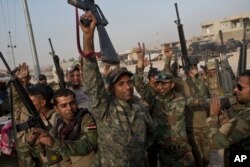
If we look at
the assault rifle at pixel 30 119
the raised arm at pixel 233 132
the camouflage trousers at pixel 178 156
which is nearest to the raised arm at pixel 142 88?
the camouflage trousers at pixel 178 156

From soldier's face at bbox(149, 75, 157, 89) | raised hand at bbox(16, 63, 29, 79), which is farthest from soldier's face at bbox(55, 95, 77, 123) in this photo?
soldier's face at bbox(149, 75, 157, 89)

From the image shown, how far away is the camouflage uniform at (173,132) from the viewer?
14.3 feet

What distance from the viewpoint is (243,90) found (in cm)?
322

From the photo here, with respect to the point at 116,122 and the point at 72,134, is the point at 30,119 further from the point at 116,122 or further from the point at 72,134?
the point at 116,122

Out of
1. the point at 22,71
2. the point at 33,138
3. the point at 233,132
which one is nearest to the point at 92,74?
the point at 33,138

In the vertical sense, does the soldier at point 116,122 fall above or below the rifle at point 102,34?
below

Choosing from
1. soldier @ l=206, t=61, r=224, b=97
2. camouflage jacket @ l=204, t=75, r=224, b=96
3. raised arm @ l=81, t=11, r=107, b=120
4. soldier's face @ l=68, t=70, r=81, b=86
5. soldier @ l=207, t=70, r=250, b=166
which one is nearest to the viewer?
raised arm @ l=81, t=11, r=107, b=120

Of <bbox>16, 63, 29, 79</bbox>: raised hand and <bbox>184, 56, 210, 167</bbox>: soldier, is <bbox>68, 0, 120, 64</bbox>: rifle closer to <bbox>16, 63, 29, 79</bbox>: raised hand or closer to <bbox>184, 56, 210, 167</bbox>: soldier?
<bbox>16, 63, 29, 79</bbox>: raised hand

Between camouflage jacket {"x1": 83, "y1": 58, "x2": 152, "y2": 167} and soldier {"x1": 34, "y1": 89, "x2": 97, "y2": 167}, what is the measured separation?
9 centimetres

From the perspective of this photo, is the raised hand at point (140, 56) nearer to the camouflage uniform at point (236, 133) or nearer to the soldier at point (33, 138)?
the soldier at point (33, 138)

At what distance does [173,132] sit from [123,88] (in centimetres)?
134

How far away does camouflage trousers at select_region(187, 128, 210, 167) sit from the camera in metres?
5.40

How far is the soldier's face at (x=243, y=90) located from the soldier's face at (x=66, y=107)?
1505mm

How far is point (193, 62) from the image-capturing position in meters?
7.48
